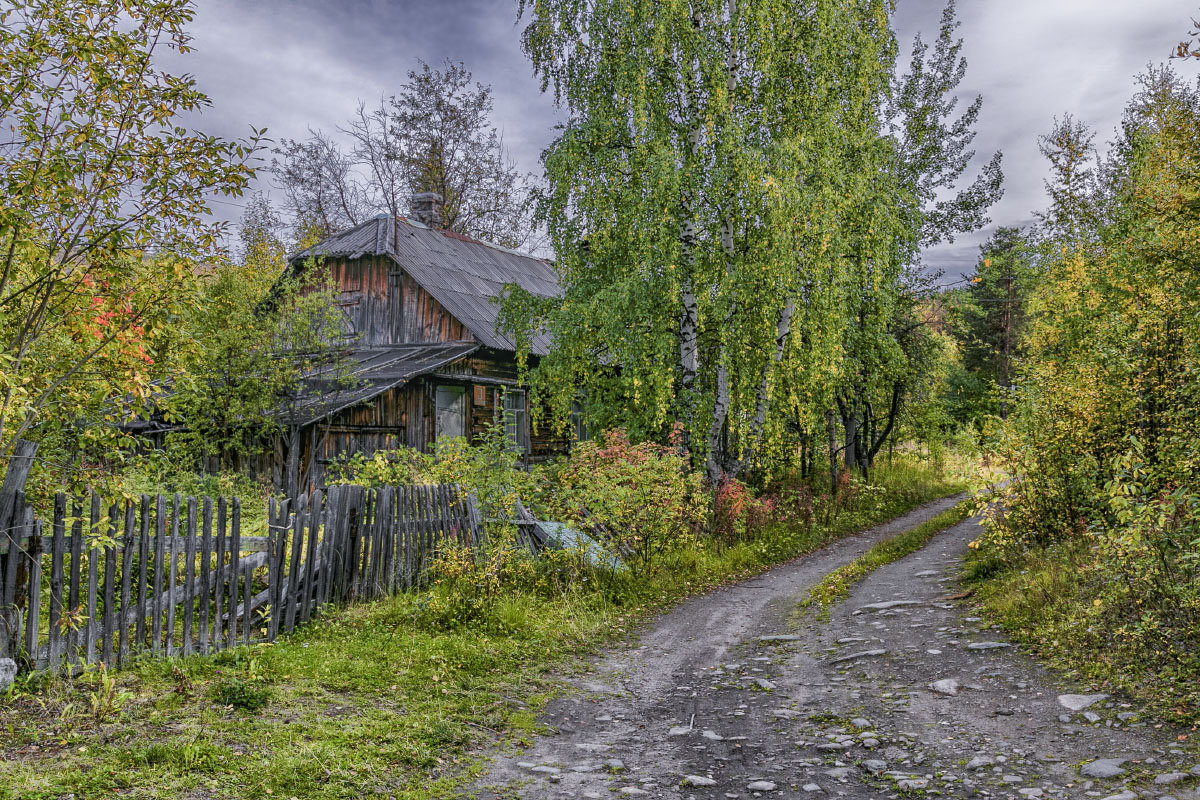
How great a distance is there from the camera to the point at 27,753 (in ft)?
13.2

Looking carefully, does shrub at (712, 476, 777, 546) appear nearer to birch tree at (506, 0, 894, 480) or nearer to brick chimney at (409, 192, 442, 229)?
birch tree at (506, 0, 894, 480)

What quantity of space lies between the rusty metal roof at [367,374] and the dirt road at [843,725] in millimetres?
9459

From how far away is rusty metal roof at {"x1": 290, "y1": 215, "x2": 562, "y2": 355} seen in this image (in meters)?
19.4

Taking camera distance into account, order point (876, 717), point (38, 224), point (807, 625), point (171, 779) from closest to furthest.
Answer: point (171, 779)
point (38, 224)
point (876, 717)
point (807, 625)

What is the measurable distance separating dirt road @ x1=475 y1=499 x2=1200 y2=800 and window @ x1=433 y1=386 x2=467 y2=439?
1178 centimetres

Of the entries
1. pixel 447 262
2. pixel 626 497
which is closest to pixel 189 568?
pixel 626 497

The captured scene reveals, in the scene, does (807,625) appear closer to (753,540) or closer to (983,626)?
(983,626)

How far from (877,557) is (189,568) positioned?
9.72 metres

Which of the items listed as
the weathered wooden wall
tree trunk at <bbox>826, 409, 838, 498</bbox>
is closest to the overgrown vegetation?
tree trunk at <bbox>826, 409, 838, 498</bbox>

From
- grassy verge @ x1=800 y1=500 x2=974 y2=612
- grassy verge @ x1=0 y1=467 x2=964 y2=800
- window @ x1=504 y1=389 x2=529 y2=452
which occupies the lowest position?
grassy verge @ x1=800 y1=500 x2=974 y2=612

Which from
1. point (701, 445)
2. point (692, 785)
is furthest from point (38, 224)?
point (701, 445)

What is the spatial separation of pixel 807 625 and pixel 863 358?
10.4m

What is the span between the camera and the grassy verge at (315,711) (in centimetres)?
392

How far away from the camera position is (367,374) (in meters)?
17.3
